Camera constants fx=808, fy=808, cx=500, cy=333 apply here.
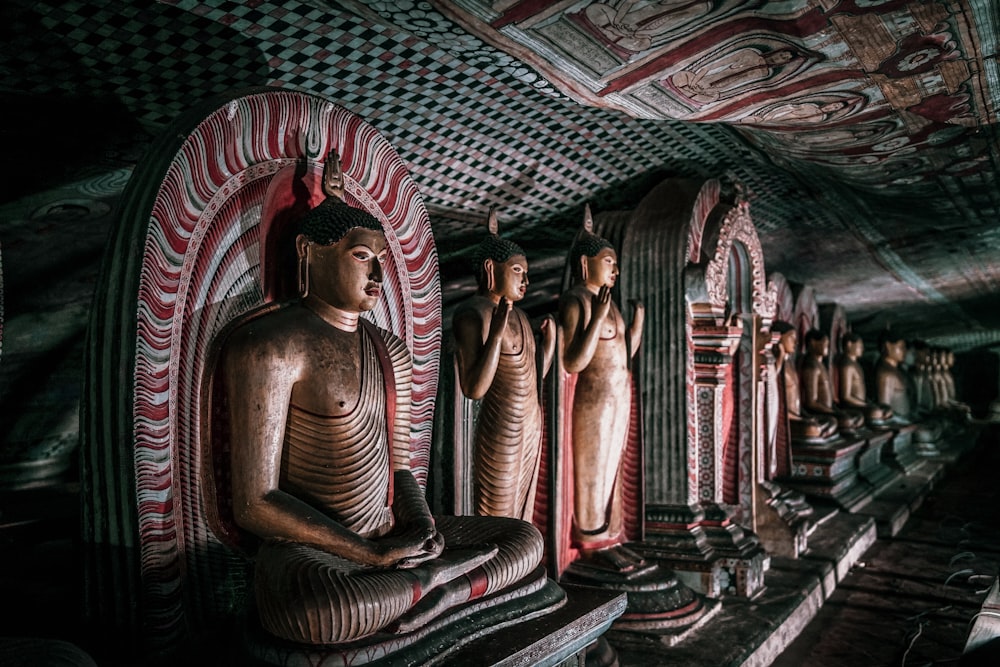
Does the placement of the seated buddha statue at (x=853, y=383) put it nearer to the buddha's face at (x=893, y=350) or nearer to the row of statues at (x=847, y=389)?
the row of statues at (x=847, y=389)

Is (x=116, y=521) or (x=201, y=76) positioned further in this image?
(x=201, y=76)

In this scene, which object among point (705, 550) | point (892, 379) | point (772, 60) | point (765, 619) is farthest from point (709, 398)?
point (892, 379)

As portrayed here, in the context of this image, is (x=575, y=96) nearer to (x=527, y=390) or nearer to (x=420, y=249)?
(x=420, y=249)

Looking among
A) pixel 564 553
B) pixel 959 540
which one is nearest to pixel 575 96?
pixel 564 553

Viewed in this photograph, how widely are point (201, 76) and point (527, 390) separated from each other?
170 cm

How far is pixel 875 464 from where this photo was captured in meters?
8.09

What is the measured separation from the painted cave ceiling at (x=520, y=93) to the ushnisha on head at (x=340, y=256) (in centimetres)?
77

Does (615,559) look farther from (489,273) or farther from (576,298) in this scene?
(489,273)

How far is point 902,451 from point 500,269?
7.89 meters

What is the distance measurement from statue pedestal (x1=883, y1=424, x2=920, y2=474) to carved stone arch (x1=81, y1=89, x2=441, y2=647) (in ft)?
26.3

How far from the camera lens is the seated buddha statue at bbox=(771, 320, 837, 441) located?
661 cm

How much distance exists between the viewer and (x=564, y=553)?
144 inches

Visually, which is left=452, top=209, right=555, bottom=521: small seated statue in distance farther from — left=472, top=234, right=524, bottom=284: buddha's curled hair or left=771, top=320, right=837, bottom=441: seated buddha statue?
left=771, top=320, right=837, bottom=441: seated buddha statue

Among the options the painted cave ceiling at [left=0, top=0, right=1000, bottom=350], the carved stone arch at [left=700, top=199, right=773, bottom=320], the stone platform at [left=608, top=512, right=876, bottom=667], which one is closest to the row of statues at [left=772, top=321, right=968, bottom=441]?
the carved stone arch at [left=700, top=199, right=773, bottom=320]
